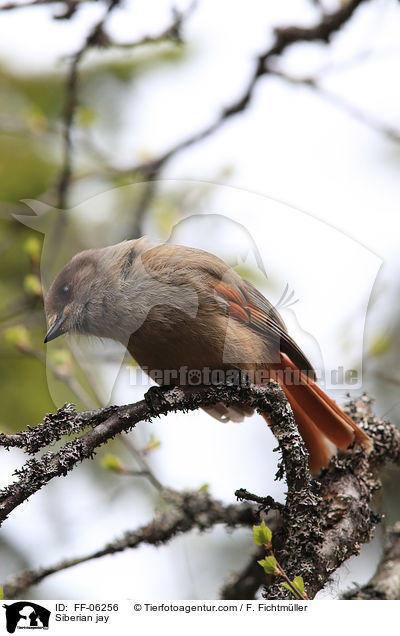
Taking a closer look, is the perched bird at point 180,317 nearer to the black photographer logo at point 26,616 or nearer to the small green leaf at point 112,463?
the small green leaf at point 112,463

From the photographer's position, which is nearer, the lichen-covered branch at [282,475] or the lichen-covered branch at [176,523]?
the lichen-covered branch at [282,475]

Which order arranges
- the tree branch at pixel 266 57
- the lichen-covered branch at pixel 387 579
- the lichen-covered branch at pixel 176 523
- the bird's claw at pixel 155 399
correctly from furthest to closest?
1. the tree branch at pixel 266 57
2. the lichen-covered branch at pixel 176 523
3. the lichen-covered branch at pixel 387 579
4. the bird's claw at pixel 155 399

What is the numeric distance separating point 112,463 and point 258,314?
95cm

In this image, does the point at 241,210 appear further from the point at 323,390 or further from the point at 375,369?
the point at 375,369

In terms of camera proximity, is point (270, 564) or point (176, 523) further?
point (176, 523)

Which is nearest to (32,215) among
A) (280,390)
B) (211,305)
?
(211,305)

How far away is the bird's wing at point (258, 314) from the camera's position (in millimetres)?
1881

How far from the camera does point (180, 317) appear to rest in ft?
6.31

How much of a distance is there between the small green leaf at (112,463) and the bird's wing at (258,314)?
882 mm

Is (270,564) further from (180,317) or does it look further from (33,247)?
(33,247)

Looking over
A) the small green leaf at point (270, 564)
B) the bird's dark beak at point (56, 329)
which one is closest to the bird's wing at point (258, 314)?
the bird's dark beak at point (56, 329)

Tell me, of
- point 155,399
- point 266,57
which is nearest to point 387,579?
point 155,399

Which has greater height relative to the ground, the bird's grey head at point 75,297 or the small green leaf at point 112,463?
the bird's grey head at point 75,297

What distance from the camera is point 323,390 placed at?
2119 millimetres
